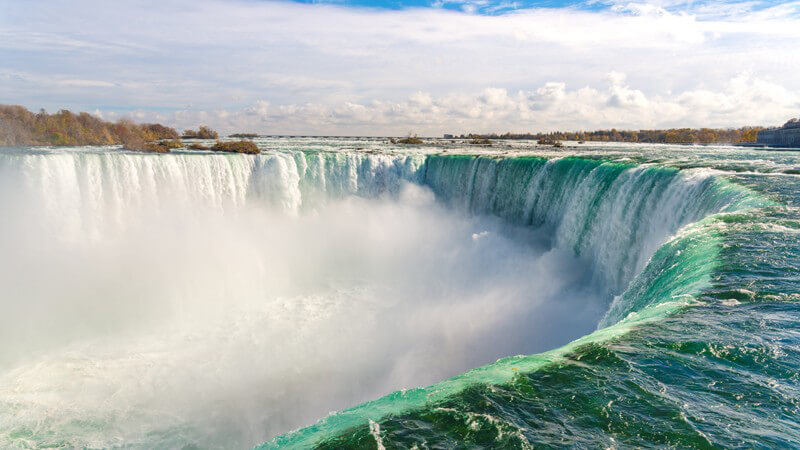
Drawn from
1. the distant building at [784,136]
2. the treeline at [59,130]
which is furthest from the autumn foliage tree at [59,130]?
the distant building at [784,136]

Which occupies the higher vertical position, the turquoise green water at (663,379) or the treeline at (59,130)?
the treeline at (59,130)

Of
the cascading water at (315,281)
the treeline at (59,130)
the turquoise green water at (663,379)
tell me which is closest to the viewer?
the turquoise green water at (663,379)

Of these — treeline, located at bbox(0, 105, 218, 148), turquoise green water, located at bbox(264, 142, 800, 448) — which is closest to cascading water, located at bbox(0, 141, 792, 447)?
turquoise green water, located at bbox(264, 142, 800, 448)

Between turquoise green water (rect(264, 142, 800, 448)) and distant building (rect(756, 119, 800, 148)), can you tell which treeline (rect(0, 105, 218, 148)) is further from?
distant building (rect(756, 119, 800, 148))

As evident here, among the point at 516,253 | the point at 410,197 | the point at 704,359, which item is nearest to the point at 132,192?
the point at 410,197

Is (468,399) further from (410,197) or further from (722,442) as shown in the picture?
(410,197)

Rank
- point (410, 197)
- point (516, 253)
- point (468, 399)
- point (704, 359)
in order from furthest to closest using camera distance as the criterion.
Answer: point (410, 197), point (516, 253), point (704, 359), point (468, 399)

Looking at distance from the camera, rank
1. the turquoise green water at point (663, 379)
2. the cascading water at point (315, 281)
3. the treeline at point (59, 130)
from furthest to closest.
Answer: the treeline at point (59, 130)
the cascading water at point (315, 281)
the turquoise green water at point (663, 379)

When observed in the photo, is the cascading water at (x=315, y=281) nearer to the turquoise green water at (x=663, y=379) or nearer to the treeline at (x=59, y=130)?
the turquoise green water at (x=663, y=379)
